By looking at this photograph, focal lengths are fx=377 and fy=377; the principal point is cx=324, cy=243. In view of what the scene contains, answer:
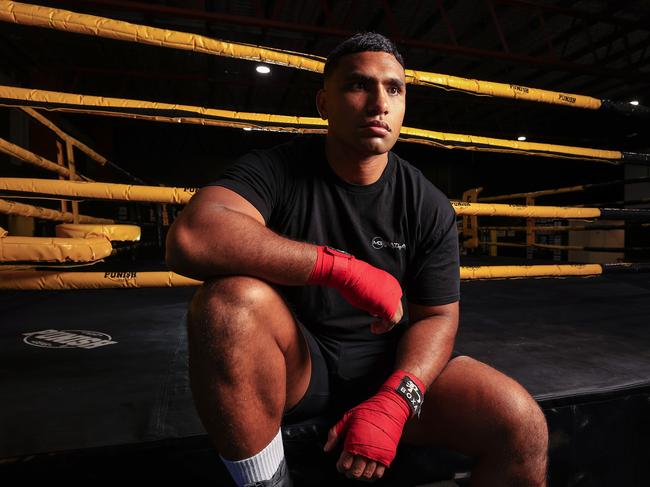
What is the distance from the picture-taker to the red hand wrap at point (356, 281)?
86 cm

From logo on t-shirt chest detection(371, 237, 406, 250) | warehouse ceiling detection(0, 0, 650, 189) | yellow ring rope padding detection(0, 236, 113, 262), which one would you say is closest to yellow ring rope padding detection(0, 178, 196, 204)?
yellow ring rope padding detection(0, 236, 113, 262)

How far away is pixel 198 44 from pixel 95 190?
0.86m

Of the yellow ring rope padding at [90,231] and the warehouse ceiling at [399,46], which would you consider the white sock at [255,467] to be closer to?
the yellow ring rope padding at [90,231]

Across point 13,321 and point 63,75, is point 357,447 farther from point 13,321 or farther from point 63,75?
point 63,75

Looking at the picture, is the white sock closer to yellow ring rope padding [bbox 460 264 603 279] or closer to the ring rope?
yellow ring rope padding [bbox 460 264 603 279]

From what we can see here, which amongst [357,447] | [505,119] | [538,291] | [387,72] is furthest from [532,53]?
[357,447]

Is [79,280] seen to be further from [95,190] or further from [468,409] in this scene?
[468,409]

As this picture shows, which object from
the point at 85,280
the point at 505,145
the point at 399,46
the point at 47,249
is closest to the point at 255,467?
the point at 47,249

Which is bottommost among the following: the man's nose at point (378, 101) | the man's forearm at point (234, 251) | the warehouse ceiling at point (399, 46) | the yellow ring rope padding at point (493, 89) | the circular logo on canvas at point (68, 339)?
the circular logo on canvas at point (68, 339)

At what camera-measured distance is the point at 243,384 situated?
2.49 ft

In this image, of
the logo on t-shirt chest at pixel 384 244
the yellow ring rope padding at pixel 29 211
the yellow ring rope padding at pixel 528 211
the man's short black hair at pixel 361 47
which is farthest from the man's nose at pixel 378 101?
the yellow ring rope padding at pixel 29 211

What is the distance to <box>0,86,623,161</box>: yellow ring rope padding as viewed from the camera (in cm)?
175

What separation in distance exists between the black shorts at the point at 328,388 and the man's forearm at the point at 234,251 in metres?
0.20

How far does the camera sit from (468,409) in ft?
2.88
